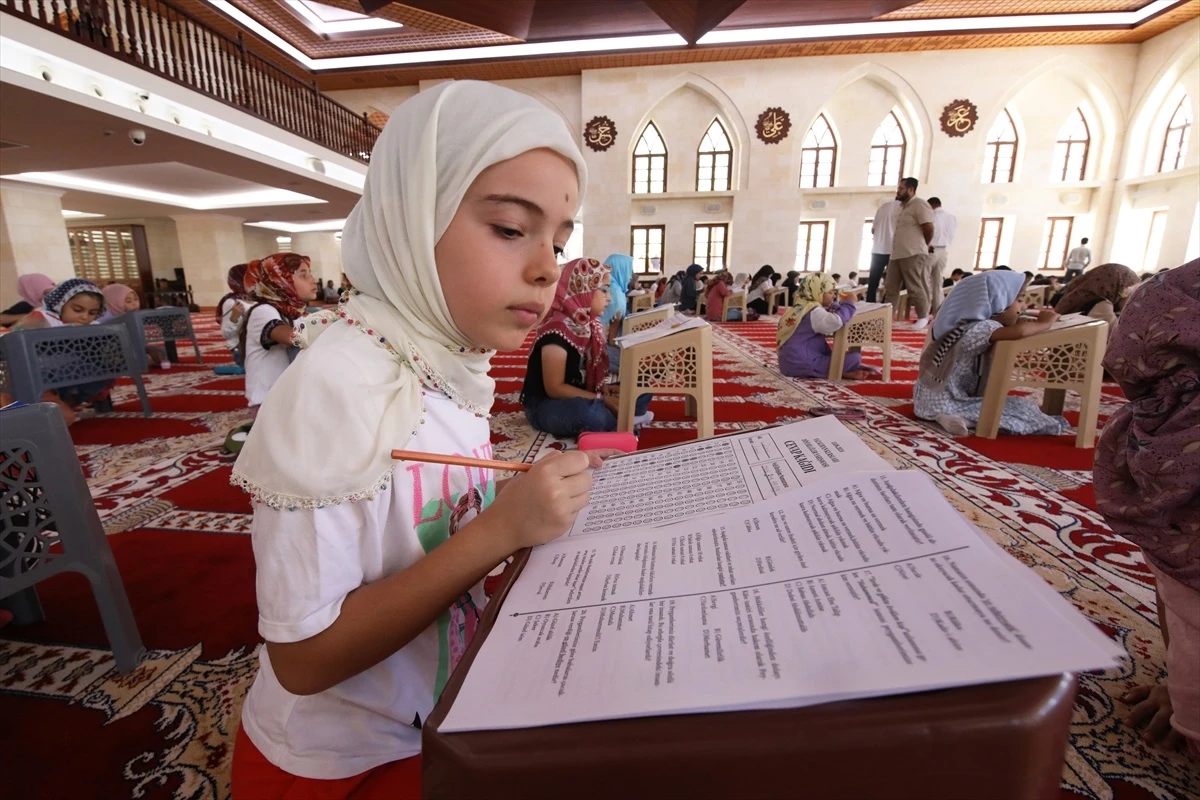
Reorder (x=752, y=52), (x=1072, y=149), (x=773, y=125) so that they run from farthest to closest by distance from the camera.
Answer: (x=1072, y=149)
(x=773, y=125)
(x=752, y=52)

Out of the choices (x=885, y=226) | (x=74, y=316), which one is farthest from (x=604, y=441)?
(x=885, y=226)

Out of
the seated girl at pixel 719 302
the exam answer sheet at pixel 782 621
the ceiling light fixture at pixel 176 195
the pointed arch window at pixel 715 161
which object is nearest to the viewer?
the exam answer sheet at pixel 782 621

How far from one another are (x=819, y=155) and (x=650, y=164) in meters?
3.31

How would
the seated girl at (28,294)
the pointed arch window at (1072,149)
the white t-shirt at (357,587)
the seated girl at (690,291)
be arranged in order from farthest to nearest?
the pointed arch window at (1072,149)
the seated girl at (690,291)
the seated girl at (28,294)
the white t-shirt at (357,587)

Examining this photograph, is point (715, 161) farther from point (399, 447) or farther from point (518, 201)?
point (399, 447)

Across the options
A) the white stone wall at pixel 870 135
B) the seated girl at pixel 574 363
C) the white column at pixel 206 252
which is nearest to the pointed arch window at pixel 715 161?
the white stone wall at pixel 870 135

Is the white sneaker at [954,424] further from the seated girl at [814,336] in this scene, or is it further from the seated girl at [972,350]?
the seated girl at [814,336]

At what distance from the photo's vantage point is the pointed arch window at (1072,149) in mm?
10141

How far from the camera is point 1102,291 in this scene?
2.53 meters

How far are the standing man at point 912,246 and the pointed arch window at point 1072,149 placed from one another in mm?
7627

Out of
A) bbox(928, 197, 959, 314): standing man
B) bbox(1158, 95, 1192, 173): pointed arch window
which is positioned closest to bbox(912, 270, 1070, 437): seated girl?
bbox(928, 197, 959, 314): standing man

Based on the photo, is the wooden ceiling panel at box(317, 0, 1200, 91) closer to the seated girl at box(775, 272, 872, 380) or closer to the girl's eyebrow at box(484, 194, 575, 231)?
the seated girl at box(775, 272, 872, 380)

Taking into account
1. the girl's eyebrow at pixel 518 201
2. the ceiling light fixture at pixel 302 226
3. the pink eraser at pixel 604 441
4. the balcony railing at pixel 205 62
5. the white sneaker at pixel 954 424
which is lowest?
the white sneaker at pixel 954 424

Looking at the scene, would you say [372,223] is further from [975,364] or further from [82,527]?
[975,364]
